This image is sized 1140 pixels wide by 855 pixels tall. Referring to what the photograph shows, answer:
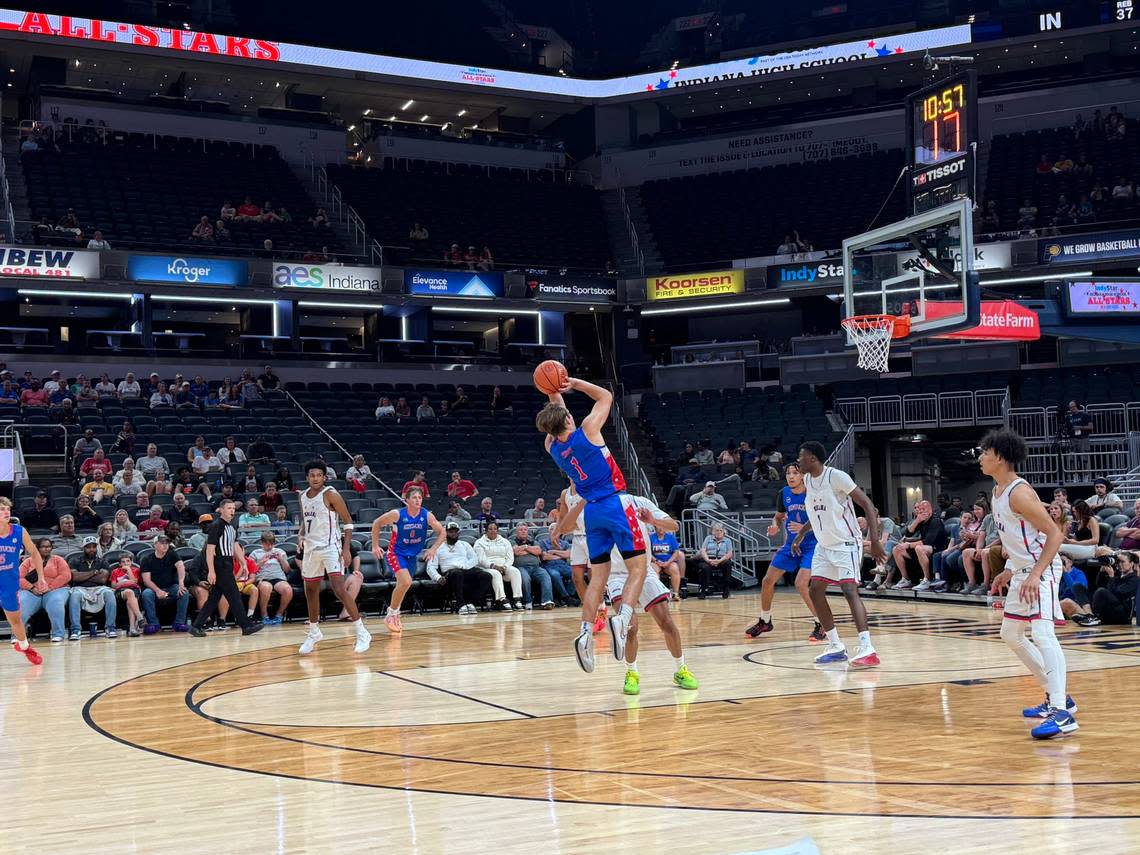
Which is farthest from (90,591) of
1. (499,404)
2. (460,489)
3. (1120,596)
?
(499,404)

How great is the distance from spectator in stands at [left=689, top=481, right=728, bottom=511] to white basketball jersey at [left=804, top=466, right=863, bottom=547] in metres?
11.2

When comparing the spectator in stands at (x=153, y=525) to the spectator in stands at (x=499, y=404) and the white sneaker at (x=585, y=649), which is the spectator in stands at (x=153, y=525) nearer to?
the white sneaker at (x=585, y=649)

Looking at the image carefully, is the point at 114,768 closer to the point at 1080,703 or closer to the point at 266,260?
the point at 1080,703

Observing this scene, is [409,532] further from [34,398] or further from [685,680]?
[34,398]

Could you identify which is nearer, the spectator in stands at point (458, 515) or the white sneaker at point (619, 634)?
the white sneaker at point (619, 634)

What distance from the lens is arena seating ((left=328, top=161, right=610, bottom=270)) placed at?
31.3 metres

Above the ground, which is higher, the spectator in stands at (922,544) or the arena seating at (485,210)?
the arena seating at (485,210)

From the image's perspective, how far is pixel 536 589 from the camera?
1809 cm

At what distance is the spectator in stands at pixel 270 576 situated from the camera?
15.7 m

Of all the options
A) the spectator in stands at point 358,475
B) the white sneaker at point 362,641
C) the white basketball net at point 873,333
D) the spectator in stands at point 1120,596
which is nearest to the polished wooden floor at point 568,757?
the white sneaker at point 362,641

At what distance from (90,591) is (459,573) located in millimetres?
A: 4862

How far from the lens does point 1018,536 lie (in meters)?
6.61

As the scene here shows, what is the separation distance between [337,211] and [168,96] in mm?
6321

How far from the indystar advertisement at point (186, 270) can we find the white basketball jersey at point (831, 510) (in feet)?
63.4
